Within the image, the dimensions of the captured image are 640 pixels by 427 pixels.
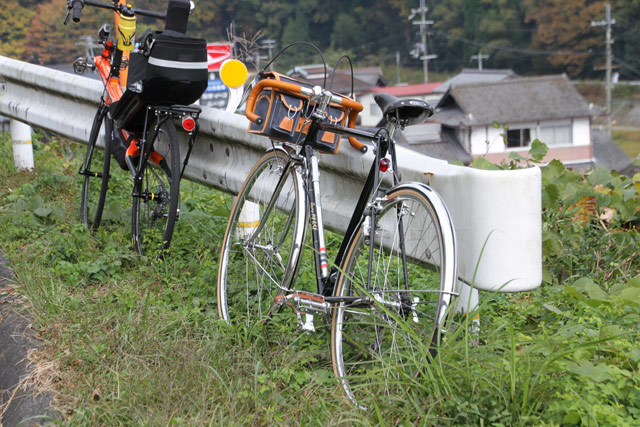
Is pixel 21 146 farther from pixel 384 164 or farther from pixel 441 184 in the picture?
pixel 441 184

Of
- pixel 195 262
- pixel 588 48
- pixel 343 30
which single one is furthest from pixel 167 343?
pixel 343 30

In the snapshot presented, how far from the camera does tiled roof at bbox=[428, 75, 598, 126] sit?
44406 millimetres

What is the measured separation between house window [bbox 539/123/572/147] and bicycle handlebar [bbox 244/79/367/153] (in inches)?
1746

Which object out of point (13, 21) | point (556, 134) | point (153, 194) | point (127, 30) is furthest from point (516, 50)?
point (153, 194)

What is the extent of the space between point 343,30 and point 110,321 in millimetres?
76455

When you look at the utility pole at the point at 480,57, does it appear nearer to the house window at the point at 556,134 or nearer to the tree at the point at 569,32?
the tree at the point at 569,32

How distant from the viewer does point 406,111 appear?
2729 mm

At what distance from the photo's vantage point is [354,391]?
2510mm

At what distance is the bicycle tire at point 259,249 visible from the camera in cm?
337

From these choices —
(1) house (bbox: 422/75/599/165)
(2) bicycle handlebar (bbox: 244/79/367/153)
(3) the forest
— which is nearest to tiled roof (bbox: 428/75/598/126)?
(1) house (bbox: 422/75/599/165)

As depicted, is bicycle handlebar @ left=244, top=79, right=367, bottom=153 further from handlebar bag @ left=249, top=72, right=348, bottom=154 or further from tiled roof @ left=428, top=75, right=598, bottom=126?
tiled roof @ left=428, top=75, right=598, bottom=126

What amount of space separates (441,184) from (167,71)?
1773 mm

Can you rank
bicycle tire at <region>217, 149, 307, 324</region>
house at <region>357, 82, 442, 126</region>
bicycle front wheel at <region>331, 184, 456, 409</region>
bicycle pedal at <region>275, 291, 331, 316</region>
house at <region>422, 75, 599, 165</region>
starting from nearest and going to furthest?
1. bicycle front wheel at <region>331, 184, 456, 409</region>
2. bicycle pedal at <region>275, 291, 331, 316</region>
3. bicycle tire at <region>217, 149, 307, 324</region>
4. house at <region>422, 75, 599, 165</region>
5. house at <region>357, 82, 442, 126</region>

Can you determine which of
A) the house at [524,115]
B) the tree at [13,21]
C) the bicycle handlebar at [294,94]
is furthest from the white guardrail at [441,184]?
the house at [524,115]
